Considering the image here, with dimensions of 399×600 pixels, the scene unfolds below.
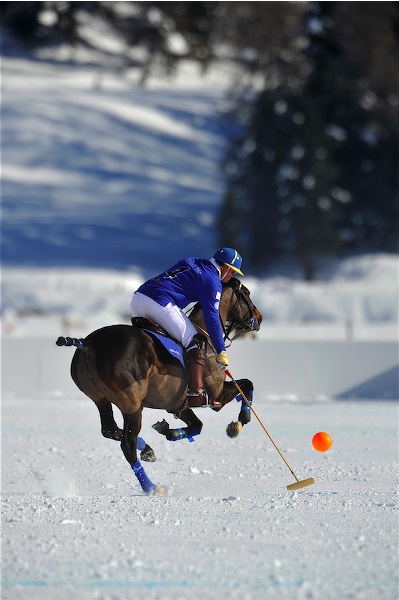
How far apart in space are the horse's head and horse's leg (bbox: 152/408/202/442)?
703 mm

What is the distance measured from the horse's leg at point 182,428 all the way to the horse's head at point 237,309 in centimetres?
70

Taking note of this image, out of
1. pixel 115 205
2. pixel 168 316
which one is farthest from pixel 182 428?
pixel 115 205

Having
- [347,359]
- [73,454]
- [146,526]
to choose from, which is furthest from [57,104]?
[146,526]

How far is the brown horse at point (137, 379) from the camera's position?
752 centimetres

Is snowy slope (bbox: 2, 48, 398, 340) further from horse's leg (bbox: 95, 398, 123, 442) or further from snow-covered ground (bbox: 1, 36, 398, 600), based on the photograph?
horse's leg (bbox: 95, 398, 123, 442)

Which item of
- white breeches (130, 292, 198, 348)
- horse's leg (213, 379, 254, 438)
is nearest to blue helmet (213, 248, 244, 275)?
white breeches (130, 292, 198, 348)

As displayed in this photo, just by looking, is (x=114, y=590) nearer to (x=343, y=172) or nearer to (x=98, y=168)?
(x=343, y=172)

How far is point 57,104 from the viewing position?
209ft

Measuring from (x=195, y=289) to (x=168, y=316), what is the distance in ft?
1.02

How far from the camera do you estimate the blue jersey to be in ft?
26.3

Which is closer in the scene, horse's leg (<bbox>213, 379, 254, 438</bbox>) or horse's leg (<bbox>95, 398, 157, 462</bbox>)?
horse's leg (<bbox>95, 398, 157, 462</bbox>)

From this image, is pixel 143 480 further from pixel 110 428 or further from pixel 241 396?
pixel 241 396

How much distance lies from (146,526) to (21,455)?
157 inches

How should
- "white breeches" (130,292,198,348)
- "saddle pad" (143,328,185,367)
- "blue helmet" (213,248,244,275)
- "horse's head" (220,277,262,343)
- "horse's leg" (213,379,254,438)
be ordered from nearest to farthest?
"saddle pad" (143,328,185,367) → "white breeches" (130,292,198,348) → "horse's leg" (213,379,254,438) → "blue helmet" (213,248,244,275) → "horse's head" (220,277,262,343)
